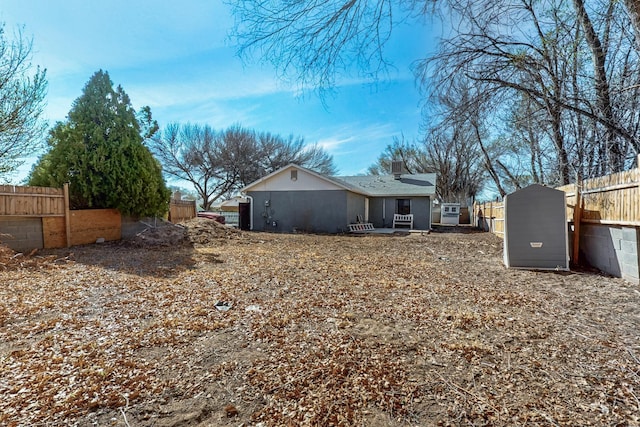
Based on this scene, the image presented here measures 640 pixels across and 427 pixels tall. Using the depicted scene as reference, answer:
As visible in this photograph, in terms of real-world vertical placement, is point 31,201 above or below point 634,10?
below

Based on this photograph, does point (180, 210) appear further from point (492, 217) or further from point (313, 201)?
point (492, 217)

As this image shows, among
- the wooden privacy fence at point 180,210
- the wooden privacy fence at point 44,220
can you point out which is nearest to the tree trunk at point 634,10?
the wooden privacy fence at point 44,220

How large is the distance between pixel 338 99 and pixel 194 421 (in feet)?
9.51

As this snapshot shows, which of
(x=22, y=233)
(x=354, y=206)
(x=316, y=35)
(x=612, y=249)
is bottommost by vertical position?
(x=612, y=249)

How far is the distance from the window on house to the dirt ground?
12.6 meters

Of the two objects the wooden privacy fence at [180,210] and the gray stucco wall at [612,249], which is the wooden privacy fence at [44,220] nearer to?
the wooden privacy fence at [180,210]

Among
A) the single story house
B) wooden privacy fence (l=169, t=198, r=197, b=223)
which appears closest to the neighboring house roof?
the single story house

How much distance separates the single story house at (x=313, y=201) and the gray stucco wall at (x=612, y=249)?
1006 cm

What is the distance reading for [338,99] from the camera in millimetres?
3098

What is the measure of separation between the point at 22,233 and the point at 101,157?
2683 mm

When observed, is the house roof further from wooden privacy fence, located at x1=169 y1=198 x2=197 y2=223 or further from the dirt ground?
the dirt ground

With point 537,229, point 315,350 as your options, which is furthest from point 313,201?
point 315,350

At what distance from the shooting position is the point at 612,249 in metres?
5.21

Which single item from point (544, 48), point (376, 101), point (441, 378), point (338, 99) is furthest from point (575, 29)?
point (441, 378)
